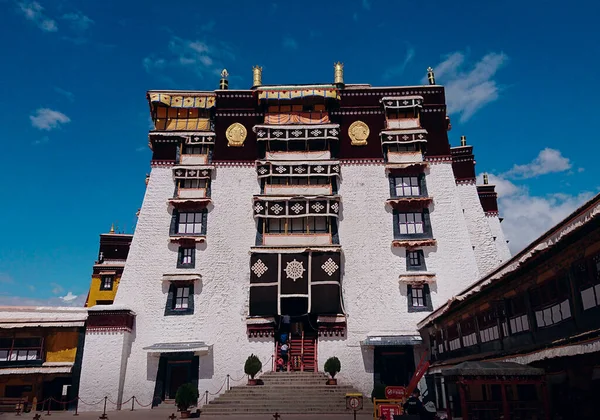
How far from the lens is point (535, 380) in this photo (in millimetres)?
11562

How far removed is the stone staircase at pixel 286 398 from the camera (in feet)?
65.1

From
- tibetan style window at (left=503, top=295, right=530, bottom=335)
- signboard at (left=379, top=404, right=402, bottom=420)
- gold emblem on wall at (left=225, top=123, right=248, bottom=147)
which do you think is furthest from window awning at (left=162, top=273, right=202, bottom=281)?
tibetan style window at (left=503, top=295, right=530, bottom=335)

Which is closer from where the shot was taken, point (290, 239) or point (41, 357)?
point (41, 357)

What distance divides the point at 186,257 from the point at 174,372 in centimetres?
599

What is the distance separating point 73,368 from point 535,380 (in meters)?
20.4

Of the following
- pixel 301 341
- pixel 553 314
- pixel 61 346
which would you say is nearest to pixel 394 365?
pixel 301 341

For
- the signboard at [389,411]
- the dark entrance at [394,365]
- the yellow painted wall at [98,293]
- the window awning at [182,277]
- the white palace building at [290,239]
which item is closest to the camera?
the signboard at [389,411]

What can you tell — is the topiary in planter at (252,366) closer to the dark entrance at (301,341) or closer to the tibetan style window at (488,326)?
the dark entrance at (301,341)

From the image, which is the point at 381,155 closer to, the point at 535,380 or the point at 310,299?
the point at 310,299

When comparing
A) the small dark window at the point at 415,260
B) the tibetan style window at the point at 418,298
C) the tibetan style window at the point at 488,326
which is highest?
the small dark window at the point at 415,260

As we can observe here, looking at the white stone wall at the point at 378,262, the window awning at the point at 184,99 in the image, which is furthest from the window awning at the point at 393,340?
the window awning at the point at 184,99

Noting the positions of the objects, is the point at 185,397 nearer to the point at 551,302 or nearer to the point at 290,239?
the point at 290,239

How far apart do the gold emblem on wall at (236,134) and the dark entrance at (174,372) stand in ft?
40.0

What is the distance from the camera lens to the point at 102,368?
2369cm
